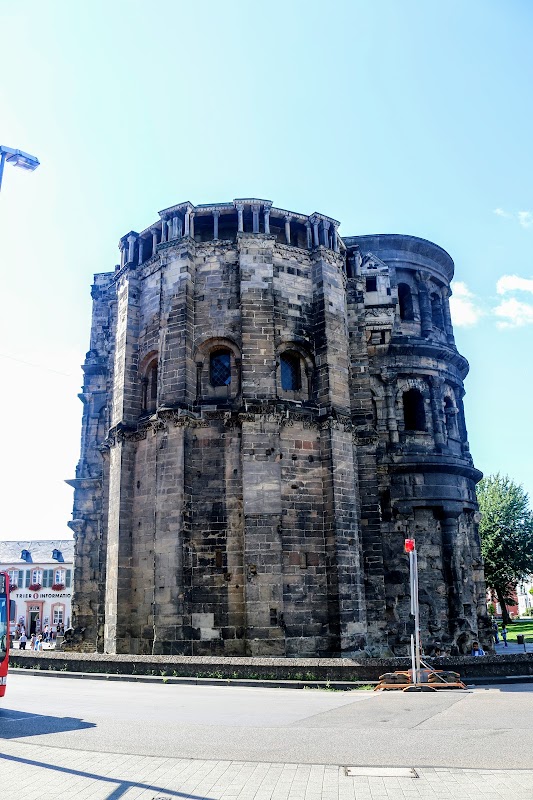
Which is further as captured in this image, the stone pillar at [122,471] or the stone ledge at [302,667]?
the stone pillar at [122,471]

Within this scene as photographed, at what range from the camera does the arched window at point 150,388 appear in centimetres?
2425

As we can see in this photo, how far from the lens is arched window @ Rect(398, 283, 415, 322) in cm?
2998

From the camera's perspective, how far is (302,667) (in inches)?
633

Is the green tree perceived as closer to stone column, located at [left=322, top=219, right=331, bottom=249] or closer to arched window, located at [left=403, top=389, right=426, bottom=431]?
arched window, located at [left=403, top=389, right=426, bottom=431]

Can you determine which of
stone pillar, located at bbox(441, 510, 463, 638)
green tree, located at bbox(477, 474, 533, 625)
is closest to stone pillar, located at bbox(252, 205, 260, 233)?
stone pillar, located at bbox(441, 510, 463, 638)

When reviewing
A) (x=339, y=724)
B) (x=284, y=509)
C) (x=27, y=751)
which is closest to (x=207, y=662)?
(x=284, y=509)

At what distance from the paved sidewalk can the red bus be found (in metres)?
4.27

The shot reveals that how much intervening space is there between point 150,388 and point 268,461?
19.5ft

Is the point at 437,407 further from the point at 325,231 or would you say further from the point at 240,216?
the point at 240,216

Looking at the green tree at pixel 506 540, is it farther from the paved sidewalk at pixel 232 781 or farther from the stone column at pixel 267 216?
the paved sidewalk at pixel 232 781

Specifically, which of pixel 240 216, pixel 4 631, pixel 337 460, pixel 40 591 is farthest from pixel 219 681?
pixel 40 591

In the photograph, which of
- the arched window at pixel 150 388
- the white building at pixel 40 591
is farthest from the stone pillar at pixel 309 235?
the white building at pixel 40 591

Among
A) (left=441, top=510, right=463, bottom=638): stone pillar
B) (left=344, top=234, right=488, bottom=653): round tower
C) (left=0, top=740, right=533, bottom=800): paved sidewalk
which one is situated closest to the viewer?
(left=0, top=740, right=533, bottom=800): paved sidewalk

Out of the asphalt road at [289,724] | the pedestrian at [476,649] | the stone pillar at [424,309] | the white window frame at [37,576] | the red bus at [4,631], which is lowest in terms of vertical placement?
the pedestrian at [476,649]
